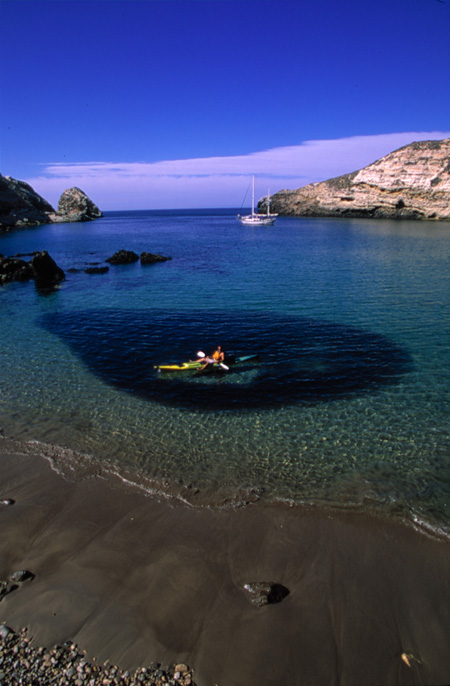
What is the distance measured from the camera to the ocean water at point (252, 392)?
12305 millimetres

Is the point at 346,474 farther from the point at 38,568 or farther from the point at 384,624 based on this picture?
the point at 38,568

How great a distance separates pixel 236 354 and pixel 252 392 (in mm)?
4656

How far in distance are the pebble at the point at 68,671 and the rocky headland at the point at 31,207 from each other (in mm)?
131818

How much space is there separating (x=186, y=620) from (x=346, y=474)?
6669 mm

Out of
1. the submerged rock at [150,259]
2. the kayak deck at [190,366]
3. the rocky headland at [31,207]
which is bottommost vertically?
the kayak deck at [190,366]

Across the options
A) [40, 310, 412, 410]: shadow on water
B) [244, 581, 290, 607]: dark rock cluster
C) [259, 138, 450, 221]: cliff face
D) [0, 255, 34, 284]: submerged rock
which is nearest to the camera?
[244, 581, 290, 607]: dark rock cluster

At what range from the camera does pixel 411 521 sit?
10.5 metres

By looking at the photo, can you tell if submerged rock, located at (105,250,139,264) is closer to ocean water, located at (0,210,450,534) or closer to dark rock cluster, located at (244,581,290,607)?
ocean water, located at (0,210,450,534)

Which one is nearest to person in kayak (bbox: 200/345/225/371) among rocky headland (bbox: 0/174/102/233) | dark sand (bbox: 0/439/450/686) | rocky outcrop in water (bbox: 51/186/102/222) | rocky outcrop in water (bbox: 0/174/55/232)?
dark sand (bbox: 0/439/450/686)

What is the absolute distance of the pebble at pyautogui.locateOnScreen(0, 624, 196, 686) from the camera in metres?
6.52

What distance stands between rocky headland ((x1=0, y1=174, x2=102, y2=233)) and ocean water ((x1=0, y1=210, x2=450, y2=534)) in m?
111

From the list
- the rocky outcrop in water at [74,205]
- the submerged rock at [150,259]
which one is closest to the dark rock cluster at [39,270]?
the submerged rock at [150,259]

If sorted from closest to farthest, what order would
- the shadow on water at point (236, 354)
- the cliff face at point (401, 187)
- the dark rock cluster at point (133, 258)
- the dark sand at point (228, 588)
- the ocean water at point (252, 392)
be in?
the dark sand at point (228, 588) < the ocean water at point (252, 392) < the shadow on water at point (236, 354) < the dark rock cluster at point (133, 258) < the cliff face at point (401, 187)

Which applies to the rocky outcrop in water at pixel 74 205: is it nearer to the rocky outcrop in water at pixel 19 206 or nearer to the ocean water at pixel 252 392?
the rocky outcrop in water at pixel 19 206
